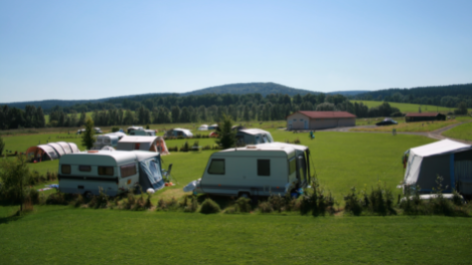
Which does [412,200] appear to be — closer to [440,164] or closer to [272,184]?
[440,164]

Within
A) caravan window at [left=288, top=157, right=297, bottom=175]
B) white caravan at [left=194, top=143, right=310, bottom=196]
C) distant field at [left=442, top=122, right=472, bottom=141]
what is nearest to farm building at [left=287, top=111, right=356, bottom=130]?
distant field at [left=442, top=122, right=472, bottom=141]

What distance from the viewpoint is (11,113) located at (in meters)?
29.5

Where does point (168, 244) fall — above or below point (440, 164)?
below

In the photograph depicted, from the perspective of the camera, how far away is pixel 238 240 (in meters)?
6.33

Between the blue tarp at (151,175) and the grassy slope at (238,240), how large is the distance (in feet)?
14.5

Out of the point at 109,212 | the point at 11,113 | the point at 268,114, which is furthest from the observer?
the point at 268,114

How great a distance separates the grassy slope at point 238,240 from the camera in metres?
5.30

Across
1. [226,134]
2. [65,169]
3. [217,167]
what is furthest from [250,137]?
[65,169]

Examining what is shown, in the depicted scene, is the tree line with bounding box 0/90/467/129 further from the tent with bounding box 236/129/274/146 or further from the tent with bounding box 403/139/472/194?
the tent with bounding box 403/139/472/194

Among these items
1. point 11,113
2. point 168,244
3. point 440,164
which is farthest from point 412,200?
point 11,113

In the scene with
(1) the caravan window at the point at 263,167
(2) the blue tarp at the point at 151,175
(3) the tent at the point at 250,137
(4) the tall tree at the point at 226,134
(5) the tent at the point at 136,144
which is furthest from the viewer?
(3) the tent at the point at 250,137

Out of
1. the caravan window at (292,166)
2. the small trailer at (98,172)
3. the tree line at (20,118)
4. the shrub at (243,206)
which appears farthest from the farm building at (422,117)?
the tree line at (20,118)

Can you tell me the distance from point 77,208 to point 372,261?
9406 mm

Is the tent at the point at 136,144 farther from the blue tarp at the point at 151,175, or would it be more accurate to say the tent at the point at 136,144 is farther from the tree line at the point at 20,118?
the tree line at the point at 20,118
